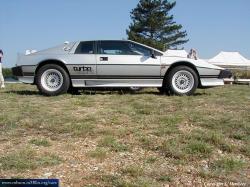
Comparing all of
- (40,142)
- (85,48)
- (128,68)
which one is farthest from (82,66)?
(40,142)

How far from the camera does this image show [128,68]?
9773 mm

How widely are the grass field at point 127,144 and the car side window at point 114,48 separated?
262cm

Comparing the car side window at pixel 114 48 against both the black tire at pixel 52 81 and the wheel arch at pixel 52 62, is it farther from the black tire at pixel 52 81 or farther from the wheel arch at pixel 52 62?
the black tire at pixel 52 81

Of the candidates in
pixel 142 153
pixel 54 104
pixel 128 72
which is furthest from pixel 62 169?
pixel 128 72

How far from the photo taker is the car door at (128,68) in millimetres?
9766

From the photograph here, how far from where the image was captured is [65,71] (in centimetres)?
982

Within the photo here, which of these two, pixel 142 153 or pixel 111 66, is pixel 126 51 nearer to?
pixel 111 66

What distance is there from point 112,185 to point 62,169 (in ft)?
2.04

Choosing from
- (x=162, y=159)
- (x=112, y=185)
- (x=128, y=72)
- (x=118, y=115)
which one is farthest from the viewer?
(x=128, y=72)

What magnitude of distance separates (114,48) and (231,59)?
1497 inches

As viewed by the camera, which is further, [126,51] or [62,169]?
[126,51]

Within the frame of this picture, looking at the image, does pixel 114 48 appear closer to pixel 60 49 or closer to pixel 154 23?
pixel 60 49

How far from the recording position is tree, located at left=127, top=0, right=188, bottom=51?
51312 mm

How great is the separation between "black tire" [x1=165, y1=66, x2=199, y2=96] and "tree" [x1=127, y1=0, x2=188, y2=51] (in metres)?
41.3
